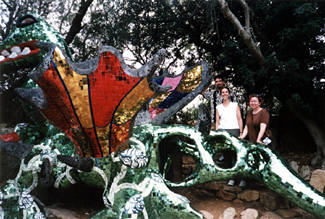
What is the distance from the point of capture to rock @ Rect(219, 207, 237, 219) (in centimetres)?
378

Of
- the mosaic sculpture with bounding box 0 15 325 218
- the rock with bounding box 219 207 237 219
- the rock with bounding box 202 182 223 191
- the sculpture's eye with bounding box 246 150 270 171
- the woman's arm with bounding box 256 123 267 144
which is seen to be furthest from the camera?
the rock with bounding box 202 182 223 191

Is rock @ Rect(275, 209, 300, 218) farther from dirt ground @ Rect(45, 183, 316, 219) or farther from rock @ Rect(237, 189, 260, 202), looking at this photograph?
rock @ Rect(237, 189, 260, 202)

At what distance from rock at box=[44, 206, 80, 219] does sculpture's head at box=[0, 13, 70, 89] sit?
1999mm

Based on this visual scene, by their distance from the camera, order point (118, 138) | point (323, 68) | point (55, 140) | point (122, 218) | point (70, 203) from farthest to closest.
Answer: point (323, 68) → point (70, 203) → point (55, 140) → point (118, 138) → point (122, 218)

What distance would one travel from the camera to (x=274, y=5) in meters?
6.58

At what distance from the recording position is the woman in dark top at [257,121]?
11.5 ft

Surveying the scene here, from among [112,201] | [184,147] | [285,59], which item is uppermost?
[285,59]

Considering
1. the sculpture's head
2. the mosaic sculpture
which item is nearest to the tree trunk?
the mosaic sculpture

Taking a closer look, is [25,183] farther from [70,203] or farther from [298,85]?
[298,85]

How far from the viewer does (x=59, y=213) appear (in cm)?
365

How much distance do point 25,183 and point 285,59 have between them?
562cm

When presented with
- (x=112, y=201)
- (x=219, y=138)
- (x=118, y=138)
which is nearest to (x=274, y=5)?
(x=219, y=138)

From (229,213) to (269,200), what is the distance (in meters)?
0.59

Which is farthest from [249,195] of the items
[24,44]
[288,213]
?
[24,44]
